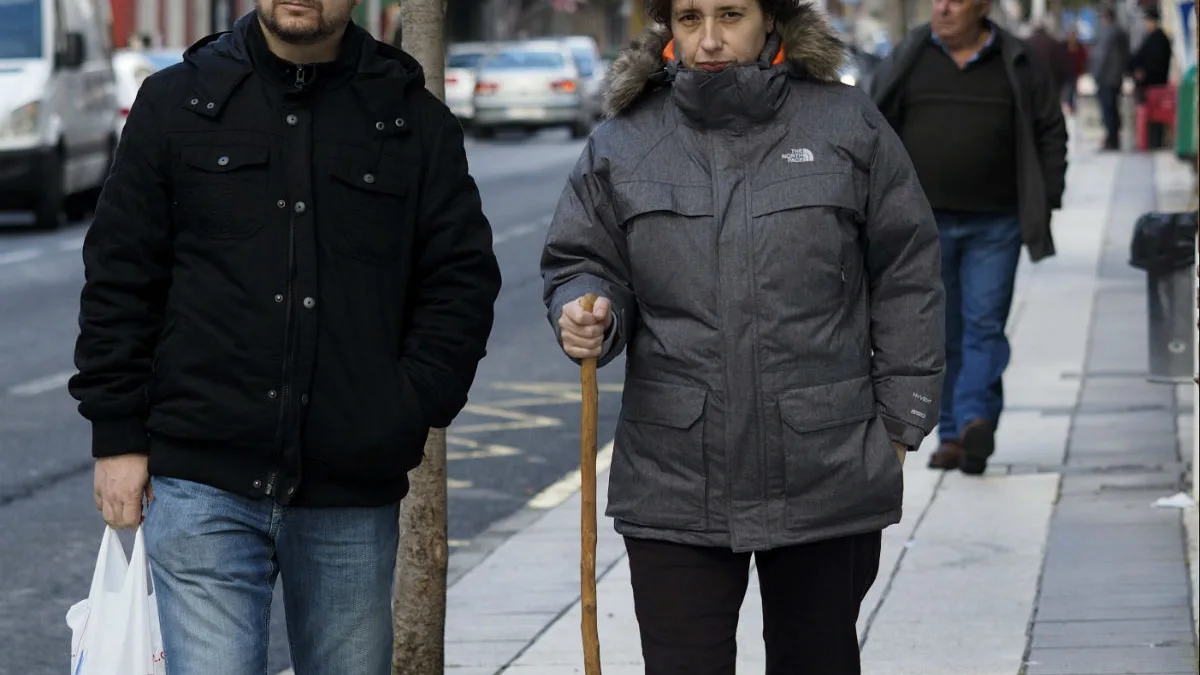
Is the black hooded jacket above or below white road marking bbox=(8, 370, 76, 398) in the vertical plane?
above

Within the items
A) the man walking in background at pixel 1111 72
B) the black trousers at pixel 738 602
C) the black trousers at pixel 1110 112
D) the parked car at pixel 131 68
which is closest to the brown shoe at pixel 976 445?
the black trousers at pixel 738 602

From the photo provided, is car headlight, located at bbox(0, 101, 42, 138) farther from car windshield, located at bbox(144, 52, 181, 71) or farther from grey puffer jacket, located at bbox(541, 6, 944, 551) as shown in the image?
grey puffer jacket, located at bbox(541, 6, 944, 551)

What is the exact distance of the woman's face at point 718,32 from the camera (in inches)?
159

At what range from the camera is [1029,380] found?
11.5 meters

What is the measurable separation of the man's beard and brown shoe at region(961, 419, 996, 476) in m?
5.21

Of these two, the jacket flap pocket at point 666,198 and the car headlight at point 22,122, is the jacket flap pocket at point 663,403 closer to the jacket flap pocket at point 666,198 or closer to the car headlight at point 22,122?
the jacket flap pocket at point 666,198

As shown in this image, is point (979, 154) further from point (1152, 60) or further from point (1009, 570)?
point (1152, 60)

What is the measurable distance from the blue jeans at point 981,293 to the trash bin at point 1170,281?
1.49 ft

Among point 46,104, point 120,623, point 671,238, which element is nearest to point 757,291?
point 671,238

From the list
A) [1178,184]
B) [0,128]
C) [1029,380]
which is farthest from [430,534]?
[1178,184]

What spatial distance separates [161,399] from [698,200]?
36.5 inches

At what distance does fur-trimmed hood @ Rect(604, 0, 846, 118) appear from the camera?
13.4ft

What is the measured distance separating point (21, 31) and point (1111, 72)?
54.6ft

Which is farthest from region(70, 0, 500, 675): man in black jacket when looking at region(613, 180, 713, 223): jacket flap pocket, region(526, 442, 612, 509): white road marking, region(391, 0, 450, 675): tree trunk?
region(526, 442, 612, 509): white road marking
